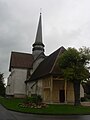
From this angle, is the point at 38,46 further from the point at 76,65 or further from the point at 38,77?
the point at 76,65

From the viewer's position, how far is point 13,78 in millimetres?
52625

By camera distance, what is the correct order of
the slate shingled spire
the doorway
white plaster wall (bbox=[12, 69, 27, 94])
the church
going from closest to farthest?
the church
the doorway
white plaster wall (bbox=[12, 69, 27, 94])
the slate shingled spire

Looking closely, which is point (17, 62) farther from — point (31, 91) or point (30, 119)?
point (30, 119)

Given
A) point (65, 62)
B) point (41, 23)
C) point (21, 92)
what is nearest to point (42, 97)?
point (65, 62)

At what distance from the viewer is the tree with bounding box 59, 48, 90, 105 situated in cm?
2788

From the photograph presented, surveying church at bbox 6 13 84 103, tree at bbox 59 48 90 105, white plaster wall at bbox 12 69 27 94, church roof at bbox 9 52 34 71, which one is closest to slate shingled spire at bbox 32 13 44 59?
church at bbox 6 13 84 103

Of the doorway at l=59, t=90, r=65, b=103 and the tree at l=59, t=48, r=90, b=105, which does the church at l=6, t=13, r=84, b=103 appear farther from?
the tree at l=59, t=48, r=90, b=105

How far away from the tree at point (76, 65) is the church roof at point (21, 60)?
2487 centimetres

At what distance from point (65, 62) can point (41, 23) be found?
34869 mm

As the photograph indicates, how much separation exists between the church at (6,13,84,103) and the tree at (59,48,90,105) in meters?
4.13

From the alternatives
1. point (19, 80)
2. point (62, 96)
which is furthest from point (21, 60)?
point (62, 96)

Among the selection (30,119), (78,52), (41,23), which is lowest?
(30,119)

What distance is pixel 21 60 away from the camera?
180 ft

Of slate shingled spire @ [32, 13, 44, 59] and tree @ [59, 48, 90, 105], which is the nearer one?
tree @ [59, 48, 90, 105]
